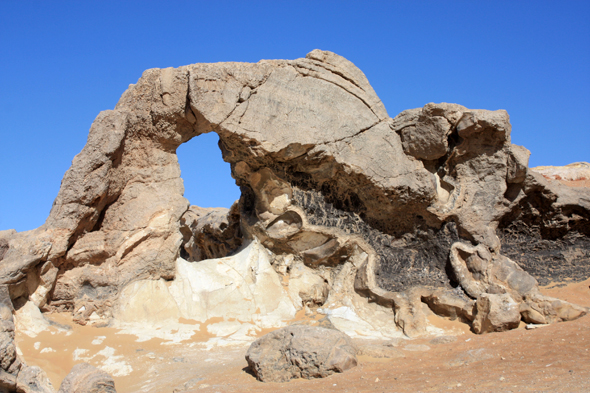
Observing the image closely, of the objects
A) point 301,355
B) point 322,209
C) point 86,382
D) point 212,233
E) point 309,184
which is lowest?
point 86,382

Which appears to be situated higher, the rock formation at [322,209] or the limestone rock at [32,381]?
the rock formation at [322,209]

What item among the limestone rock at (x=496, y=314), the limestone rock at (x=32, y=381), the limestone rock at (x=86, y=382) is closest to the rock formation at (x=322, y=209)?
the limestone rock at (x=496, y=314)

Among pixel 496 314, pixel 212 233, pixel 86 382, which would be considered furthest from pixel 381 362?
pixel 212 233

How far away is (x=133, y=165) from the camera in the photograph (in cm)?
598

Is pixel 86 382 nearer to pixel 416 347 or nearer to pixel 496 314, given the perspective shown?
pixel 416 347

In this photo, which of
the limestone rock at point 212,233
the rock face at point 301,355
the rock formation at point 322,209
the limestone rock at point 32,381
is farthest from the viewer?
the limestone rock at point 212,233

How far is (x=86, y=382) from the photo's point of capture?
3.64 meters

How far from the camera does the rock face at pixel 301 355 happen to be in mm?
3824

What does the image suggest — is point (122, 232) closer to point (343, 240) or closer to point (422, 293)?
point (343, 240)

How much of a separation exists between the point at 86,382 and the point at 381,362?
2405 mm

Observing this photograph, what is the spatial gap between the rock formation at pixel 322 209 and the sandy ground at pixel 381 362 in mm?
473

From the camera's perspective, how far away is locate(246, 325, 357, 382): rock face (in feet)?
12.5

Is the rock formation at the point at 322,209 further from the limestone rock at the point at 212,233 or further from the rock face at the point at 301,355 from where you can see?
the rock face at the point at 301,355

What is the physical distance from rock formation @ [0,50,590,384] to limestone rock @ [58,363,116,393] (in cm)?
160
